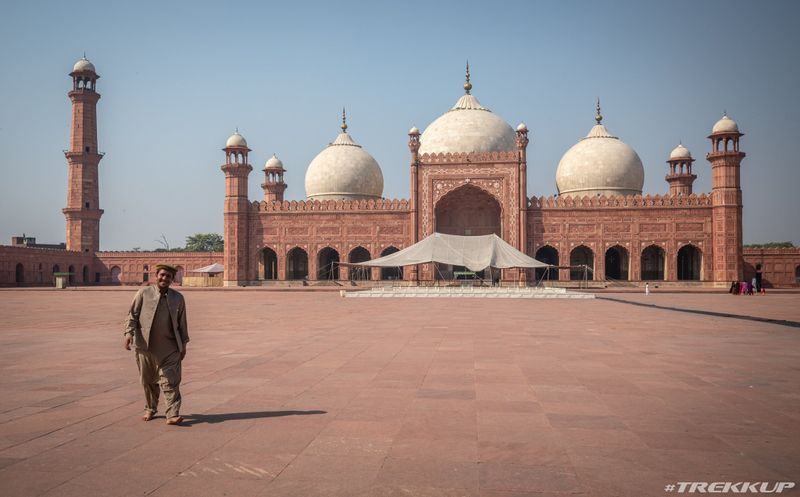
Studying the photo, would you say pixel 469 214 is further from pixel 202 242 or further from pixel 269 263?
pixel 202 242

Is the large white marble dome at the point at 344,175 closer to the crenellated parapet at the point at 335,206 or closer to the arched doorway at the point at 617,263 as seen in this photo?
the crenellated parapet at the point at 335,206

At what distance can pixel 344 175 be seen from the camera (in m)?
38.0

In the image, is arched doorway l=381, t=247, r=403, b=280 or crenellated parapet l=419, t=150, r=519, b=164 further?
arched doorway l=381, t=247, r=403, b=280

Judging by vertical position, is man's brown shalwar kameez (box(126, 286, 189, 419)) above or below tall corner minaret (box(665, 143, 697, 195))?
below

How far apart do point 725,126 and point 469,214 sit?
43.5 feet

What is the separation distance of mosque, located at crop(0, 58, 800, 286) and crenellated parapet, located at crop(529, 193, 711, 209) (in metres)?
0.05

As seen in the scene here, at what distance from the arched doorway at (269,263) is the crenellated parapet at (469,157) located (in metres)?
10.4

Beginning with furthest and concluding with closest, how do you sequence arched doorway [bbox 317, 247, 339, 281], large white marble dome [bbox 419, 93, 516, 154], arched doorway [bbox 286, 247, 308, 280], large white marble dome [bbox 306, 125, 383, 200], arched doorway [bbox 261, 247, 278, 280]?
1. large white marble dome [bbox 306, 125, 383, 200]
2. arched doorway [bbox 261, 247, 278, 280]
3. arched doorway [bbox 286, 247, 308, 280]
4. large white marble dome [bbox 419, 93, 516, 154]
5. arched doorway [bbox 317, 247, 339, 281]

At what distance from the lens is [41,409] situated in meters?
4.18

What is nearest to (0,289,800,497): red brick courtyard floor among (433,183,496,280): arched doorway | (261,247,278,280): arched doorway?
(433,183,496,280): arched doorway

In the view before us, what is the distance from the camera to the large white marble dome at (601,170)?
35438 millimetres

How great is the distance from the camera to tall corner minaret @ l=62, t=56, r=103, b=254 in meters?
40.1

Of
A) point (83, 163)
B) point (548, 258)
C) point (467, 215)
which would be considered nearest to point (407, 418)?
point (467, 215)

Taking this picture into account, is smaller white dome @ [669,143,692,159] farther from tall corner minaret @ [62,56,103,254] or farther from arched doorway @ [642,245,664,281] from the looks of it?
tall corner minaret @ [62,56,103,254]
